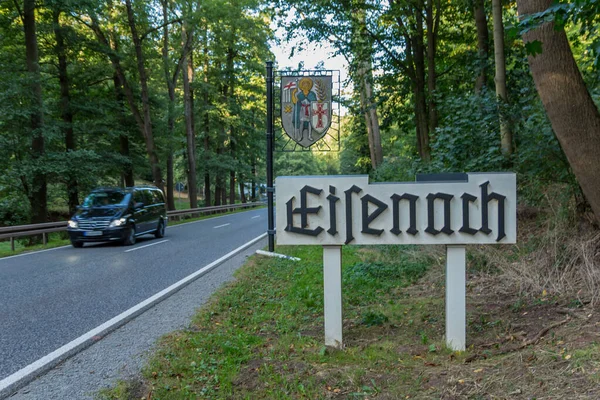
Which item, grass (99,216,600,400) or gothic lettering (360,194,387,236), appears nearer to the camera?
grass (99,216,600,400)

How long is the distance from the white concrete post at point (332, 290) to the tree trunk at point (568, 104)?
97.4 inches

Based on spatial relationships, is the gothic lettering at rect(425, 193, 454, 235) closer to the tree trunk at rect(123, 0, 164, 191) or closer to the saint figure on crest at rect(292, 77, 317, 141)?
the saint figure on crest at rect(292, 77, 317, 141)

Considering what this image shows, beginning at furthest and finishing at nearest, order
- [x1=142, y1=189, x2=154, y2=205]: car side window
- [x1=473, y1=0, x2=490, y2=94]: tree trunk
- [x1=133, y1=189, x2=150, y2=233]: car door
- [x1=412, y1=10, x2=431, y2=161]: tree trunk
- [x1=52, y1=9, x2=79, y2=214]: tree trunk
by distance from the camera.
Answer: [x1=52, y1=9, x2=79, y2=214]: tree trunk, [x1=142, y1=189, x2=154, y2=205]: car side window, [x1=412, y1=10, x2=431, y2=161]: tree trunk, [x1=133, y1=189, x2=150, y2=233]: car door, [x1=473, y1=0, x2=490, y2=94]: tree trunk

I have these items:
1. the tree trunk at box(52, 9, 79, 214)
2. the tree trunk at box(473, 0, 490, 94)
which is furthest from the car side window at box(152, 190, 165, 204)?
the tree trunk at box(473, 0, 490, 94)

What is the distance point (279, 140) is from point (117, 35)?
17.8m

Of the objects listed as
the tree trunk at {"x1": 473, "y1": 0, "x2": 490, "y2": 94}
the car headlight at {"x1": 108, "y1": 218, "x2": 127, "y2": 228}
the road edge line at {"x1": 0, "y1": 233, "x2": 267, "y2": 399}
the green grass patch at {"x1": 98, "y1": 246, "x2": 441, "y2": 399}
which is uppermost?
the tree trunk at {"x1": 473, "y1": 0, "x2": 490, "y2": 94}

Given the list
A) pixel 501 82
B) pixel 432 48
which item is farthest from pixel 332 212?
pixel 432 48

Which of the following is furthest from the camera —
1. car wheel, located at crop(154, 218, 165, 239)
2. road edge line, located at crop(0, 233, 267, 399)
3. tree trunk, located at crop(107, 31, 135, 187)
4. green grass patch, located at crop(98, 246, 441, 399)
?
tree trunk, located at crop(107, 31, 135, 187)

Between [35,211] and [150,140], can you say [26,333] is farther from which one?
[150,140]

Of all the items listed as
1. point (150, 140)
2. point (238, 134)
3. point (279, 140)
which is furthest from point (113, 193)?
point (238, 134)

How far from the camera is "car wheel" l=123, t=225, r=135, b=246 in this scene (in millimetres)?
13748

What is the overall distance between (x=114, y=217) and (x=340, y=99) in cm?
790

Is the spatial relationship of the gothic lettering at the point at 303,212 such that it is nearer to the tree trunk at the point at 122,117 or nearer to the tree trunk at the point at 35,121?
the tree trunk at the point at 35,121

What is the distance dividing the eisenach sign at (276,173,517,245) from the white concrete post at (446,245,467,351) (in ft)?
0.52
